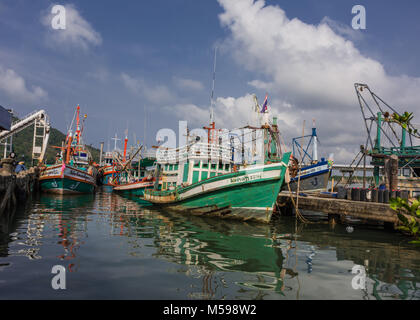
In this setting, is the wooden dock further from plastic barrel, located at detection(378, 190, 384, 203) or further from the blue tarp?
the blue tarp

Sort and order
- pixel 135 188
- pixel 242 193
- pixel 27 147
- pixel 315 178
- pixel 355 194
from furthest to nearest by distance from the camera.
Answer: pixel 27 147 → pixel 135 188 → pixel 315 178 → pixel 355 194 → pixel 242 193

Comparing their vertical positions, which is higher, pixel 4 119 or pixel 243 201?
pixel 4 119

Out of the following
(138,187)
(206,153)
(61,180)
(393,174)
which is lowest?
(138,187)

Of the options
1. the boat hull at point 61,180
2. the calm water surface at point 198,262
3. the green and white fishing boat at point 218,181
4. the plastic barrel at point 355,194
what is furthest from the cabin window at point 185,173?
the boat hull at point 61,180

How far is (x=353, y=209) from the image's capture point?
1427cm

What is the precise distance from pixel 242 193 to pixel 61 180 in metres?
22.6

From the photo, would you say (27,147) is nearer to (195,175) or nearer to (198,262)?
(195,175)

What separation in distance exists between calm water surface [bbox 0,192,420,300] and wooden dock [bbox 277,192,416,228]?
3.04 feet

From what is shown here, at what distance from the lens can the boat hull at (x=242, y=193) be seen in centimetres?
1409

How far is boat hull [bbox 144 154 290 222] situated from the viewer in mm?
14086

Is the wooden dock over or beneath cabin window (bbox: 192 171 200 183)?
beneath

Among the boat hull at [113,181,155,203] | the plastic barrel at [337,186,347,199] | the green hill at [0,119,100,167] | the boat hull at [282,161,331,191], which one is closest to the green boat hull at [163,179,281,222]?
the plastic barrel at [337,186,347,199]

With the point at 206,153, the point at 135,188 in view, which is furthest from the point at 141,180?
the point at 206,153
